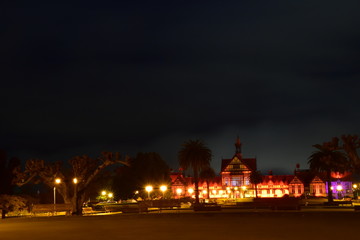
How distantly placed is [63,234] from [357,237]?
1358 centimetres

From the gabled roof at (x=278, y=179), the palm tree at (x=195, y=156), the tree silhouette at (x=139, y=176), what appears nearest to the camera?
the palm tree at (x=195, y=156)

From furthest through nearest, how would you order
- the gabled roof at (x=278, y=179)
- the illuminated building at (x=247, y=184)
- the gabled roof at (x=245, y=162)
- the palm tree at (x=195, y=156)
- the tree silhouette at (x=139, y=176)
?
the gabled roof at (x=245, y=162), the gabled roof at (x=278, y=179), the illuminated building at (x=247, y=184), the tree silhouette at (x=139, y=176), the palm tree at (x=195, y=156)

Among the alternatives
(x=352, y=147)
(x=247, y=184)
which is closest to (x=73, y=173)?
(x=352, y=147)

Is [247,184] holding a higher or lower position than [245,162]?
lower

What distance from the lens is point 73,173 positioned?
4069 cm

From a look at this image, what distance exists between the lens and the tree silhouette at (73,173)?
39.5 m

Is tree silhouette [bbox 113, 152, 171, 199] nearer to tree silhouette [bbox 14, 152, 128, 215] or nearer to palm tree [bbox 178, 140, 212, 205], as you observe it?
palm tree [bbox 178, 140, 212, 205]

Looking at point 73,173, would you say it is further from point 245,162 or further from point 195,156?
point 245,162

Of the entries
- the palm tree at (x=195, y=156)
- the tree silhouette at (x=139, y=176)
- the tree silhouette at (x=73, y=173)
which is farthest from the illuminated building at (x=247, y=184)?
the tree silhouette at (x=73, y=173)

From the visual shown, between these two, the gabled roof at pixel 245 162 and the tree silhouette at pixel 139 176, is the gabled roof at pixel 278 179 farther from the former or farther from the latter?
the tree silhouette at pixel 139 176

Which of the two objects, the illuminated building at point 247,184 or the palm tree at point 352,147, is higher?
the palm tree at point 352,147

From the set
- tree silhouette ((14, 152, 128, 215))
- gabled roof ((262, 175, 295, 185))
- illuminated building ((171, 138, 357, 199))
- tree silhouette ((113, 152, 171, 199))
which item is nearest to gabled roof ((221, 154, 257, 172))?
illuminated building ((171, 138, 357, 199))

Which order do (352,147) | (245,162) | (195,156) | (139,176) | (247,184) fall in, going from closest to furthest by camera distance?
(352,147), (195,156), (139,176), (247,184), (245,162)

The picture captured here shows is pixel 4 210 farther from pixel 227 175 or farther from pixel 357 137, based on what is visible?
pixel 227 175
